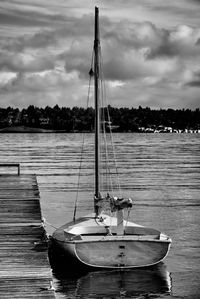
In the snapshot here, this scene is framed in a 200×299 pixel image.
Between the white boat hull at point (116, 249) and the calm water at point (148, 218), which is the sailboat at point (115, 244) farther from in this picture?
the calm water at point (148, 218)

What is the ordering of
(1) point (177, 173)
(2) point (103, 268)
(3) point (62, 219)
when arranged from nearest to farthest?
(2) point (103, 268) → (3) point (62, 219) → (1) point (177, 173)

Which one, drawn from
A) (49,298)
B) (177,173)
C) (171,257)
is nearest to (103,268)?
(171,257)

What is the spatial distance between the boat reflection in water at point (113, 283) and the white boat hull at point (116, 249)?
40 cm

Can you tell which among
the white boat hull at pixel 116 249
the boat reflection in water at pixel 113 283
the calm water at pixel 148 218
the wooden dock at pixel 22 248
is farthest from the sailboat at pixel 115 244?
the wooden dock at pixel 22 248

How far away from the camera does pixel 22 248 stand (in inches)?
757

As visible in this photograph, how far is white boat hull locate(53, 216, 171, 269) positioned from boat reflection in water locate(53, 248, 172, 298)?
399mm

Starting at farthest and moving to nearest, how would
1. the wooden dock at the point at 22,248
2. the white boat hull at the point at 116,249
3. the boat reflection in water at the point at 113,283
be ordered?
the white boat hull at the point at 116,249 < the boat reflection in water at the point at 113,283 < the wooden dock at the point at 22,248

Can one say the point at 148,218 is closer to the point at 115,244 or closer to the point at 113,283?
the point at 113,283

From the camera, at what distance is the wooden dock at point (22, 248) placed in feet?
50.6

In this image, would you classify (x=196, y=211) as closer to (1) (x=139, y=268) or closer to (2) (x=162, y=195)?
(2) (x=162, y=195)

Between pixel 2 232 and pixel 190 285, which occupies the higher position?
pixel 2 232

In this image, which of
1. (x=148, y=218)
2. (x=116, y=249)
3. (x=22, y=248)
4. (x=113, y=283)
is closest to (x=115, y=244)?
(x=116, y=249)

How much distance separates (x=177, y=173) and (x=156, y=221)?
42.8m

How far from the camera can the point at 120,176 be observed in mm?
71500
